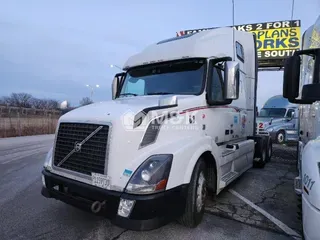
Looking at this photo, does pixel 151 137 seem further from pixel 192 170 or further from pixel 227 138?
pixel 227 138

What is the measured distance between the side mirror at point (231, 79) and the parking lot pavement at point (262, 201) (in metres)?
1.86

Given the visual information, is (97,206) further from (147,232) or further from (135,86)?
(135,86)

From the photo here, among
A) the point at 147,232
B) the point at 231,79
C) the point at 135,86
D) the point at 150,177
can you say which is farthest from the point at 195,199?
the point at 135,86

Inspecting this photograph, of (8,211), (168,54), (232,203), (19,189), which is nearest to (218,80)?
(168,54)

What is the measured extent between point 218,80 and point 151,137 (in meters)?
1.88

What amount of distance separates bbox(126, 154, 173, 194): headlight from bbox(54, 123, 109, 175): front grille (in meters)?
0.46

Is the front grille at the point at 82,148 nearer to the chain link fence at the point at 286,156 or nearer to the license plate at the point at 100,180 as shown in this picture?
the license plate at the point at 100,180

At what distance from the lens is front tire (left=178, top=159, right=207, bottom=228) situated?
3217 millimetres

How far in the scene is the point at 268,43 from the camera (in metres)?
16.9

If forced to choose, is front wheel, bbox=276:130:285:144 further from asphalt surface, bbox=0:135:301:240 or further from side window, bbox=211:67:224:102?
side window, bbox=211:67:224:102

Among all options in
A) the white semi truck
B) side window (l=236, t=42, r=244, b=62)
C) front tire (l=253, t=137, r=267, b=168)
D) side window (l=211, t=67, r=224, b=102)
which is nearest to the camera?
the white semi truck

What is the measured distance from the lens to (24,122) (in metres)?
19.2

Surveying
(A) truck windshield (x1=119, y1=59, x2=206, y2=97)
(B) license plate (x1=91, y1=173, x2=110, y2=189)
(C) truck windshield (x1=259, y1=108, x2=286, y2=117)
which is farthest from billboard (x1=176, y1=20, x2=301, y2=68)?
(B) license plate (x1=91, y1=173, x2=110, y2=189)

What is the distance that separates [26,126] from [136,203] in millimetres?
19191
